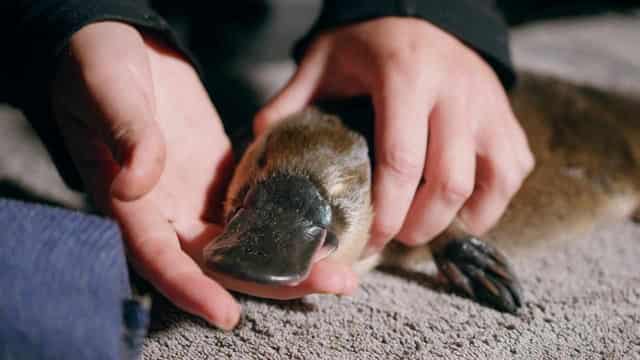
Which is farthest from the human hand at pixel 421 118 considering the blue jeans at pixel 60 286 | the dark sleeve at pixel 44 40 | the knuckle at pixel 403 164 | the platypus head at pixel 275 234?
the blue jeans at pixel 60 286

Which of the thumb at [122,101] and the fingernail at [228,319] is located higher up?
the thumb at [122,101]

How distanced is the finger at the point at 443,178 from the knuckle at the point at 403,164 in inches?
2.2

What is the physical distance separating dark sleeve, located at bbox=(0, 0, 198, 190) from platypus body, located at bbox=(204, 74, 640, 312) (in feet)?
0.71

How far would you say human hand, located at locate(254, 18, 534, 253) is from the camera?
88 centimetres

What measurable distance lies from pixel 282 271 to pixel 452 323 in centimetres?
25

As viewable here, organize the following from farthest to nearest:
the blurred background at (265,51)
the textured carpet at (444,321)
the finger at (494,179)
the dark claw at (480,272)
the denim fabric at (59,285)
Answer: the blurred background at (265,51)
the finger at (494,179)
the dark claw at (480,272)
the textured carpet at (444,321)
the denim fabric at (59,285)

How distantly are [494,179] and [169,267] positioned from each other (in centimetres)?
50

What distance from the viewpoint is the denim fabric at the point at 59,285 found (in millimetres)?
477

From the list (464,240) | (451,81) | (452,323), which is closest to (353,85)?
(451,81)

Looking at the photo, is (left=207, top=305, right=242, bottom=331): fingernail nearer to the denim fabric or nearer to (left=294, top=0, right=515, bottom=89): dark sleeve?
the denim fabric

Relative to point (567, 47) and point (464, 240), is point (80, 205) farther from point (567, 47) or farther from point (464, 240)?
point (567, 47)

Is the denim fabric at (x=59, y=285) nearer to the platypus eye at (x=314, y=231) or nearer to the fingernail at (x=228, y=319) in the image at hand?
the fingernail at (x=228, y=319)

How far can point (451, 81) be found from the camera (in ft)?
3.21

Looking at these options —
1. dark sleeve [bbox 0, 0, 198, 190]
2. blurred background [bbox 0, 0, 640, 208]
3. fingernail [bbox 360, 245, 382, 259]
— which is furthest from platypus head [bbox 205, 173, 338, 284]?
blurred background [bbox 0, 0, 640, 208]
